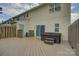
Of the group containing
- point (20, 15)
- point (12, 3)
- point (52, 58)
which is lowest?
point (52, 58)

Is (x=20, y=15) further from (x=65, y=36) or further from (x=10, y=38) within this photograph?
(x=65, y=36)

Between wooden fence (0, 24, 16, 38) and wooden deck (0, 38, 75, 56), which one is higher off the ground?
wooden fence (0, 24, 16, 38)

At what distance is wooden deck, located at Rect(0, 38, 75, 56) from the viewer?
3.59m

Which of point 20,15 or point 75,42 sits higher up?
point 20,15

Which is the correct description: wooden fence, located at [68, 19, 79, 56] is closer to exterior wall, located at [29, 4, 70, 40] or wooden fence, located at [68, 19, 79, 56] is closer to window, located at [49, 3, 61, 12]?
exterior wall, located at [29, 4, 70, 40]

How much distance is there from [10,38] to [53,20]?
3.02ft

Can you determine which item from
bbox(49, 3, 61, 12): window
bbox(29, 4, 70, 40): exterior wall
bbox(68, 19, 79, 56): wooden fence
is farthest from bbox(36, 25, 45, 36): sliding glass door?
bbox(68, 19, 79, 56): wooden fence

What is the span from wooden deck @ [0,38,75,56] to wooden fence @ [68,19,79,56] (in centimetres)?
9

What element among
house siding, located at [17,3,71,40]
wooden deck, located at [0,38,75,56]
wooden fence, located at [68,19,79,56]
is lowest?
wooden deck, located at [0,38,75,56]

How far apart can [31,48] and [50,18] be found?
700 mm

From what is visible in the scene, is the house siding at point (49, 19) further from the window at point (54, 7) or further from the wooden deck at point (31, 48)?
the wooden deck at point (31, 48)

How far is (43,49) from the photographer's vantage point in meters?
3.62

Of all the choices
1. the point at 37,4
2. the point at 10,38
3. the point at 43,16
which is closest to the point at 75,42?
the point at 43,16

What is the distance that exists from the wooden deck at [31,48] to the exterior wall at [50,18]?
24cm
